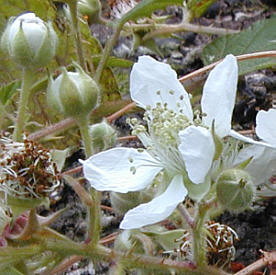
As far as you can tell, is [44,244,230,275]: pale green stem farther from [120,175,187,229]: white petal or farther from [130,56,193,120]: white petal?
[130,56,193,120]: white petal

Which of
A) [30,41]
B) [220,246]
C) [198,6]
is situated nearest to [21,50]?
[30,41]

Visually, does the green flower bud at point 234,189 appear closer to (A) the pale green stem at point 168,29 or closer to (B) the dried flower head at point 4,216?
(B) the dried flower head at point 4,216

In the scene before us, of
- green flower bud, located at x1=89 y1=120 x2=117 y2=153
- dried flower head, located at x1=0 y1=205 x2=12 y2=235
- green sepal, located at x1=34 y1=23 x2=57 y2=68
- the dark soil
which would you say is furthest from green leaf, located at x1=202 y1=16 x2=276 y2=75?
dried flower head, located at x1=0 y1=205 x2=12 y2=235

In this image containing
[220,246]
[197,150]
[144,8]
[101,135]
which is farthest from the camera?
[144,8]

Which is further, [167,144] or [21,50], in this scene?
[21,50]

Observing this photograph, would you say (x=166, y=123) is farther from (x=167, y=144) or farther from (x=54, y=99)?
(x=54, y=99)

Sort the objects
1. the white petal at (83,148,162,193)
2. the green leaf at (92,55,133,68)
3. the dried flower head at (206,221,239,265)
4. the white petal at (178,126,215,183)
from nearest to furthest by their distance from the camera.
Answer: the white petal at (178,126,215,183) → the white petal at (83,148,162,193) → the dried flower head at (206,221,239,265) → the green leaf at (92,55,133,68)
